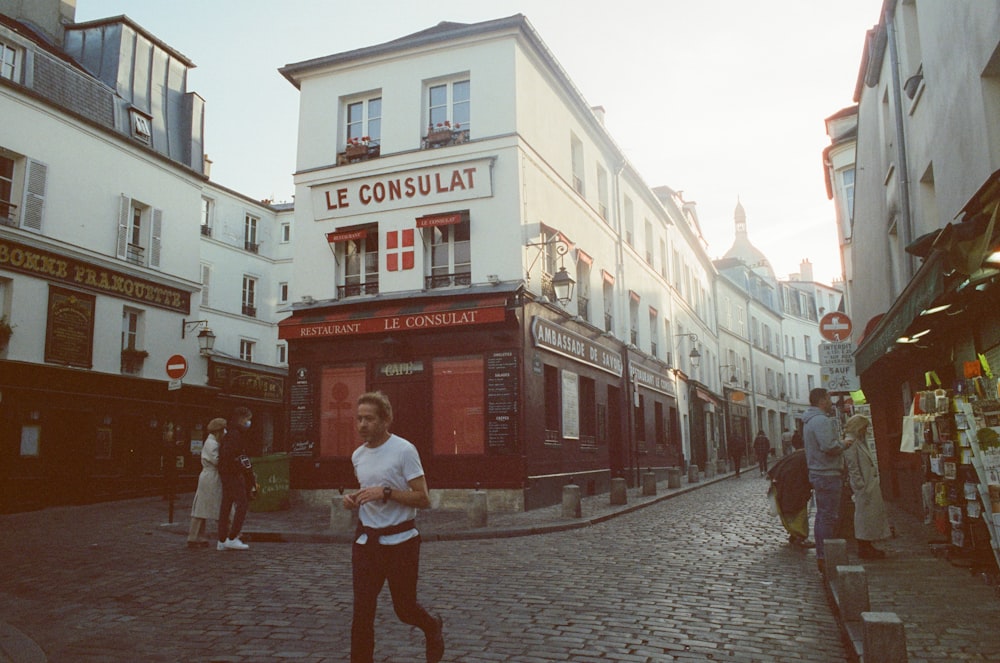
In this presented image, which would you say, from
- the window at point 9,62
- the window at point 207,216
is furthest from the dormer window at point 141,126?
the window at point 207,216

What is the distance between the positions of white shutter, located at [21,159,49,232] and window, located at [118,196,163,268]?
7.58ft

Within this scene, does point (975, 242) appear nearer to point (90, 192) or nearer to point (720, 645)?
point (720, 645)

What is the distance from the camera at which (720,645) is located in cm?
490

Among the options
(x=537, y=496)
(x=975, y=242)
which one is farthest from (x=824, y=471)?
(x=537, y=496)

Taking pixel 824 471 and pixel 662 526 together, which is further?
pixel 662 526

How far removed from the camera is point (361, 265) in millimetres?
16891

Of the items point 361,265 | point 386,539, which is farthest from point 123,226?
point 386,539

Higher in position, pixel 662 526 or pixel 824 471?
pixel 824 471

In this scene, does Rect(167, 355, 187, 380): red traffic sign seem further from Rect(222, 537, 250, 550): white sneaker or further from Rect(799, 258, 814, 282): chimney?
Rect(799, 258, 814, 282): chimney

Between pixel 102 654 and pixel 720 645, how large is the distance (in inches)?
156

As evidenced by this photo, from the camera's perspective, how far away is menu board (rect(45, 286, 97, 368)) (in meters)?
17.4

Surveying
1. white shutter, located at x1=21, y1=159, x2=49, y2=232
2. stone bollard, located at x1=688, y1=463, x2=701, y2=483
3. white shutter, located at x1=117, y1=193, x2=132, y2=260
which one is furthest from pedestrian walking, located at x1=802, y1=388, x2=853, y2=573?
white shutter, located at x1=117, y1=193, x2=132, y2=260

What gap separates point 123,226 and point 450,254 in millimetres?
9434

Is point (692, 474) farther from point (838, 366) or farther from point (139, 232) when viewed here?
point (139, 232)
